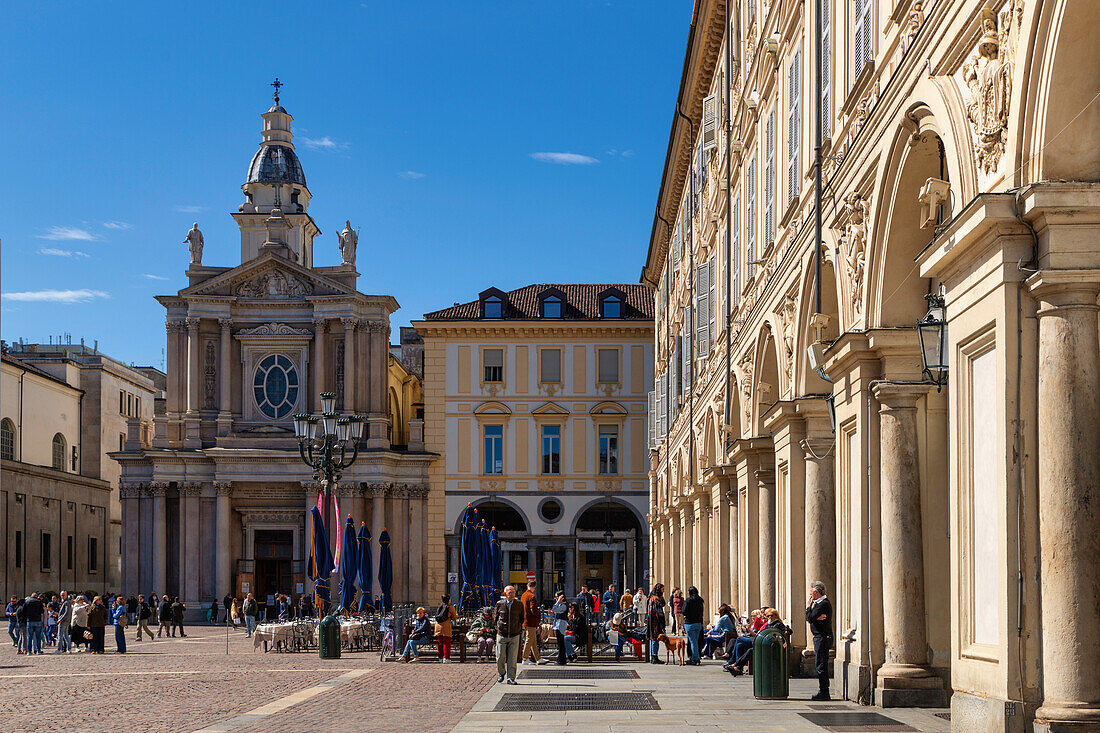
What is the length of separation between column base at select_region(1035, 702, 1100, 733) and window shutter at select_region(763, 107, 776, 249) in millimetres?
15121

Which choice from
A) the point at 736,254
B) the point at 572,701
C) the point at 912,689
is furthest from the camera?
the point at 736,254

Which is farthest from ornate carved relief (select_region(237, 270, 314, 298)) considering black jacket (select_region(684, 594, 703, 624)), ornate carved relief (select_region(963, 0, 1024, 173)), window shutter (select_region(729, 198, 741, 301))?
ornate carved relief (select_region(963, 0, 1024, 173))

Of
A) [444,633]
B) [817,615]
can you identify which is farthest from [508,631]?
[444,633]

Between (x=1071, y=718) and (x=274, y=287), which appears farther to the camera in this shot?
(x=274, y=287)

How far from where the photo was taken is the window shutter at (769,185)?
80.8 feet

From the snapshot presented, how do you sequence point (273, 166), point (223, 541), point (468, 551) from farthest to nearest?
point (273, 166)
point (223, 541)
point (468, 551)

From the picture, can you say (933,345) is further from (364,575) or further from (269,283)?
(269,283)

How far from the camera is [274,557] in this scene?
69.8 m

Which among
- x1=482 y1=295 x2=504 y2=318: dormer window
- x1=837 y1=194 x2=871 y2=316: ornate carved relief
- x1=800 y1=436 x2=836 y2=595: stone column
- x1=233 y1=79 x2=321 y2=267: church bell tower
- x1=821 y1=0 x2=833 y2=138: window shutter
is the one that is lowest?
x1=800 y1=436 x2=836 y2=595: stone column

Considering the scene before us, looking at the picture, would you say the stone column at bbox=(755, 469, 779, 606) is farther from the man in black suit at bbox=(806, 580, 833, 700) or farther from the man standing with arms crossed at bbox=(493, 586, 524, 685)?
the man in black suit at bbox=(806, 580, 833, 700)

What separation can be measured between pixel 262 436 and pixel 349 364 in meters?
5.36

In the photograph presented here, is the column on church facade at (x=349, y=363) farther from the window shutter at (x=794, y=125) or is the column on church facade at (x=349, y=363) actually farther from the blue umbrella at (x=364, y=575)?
the window shutter at (x=794, y=125)

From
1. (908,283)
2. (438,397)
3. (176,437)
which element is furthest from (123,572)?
(908,283)

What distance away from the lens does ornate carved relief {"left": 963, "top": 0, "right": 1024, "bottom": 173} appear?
11.2 m
